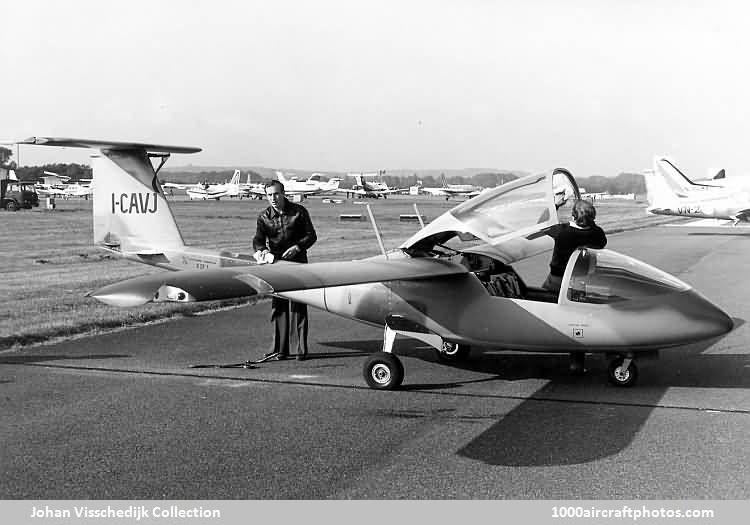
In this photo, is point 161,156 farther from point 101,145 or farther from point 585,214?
point 585,214

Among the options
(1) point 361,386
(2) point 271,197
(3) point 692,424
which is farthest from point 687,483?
(2) point 271,197

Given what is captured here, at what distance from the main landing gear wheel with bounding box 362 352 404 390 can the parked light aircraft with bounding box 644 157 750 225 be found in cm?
3406

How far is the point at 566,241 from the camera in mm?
8281

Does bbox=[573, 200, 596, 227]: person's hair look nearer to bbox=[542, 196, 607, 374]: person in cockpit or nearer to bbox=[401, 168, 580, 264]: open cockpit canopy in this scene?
bbox=[542, 196, 607, 374]: person in cockpit

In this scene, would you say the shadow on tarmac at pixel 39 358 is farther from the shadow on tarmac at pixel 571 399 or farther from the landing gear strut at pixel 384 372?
the landing gear strut at pixel 384 372

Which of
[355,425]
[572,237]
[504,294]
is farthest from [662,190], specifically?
[355,425]

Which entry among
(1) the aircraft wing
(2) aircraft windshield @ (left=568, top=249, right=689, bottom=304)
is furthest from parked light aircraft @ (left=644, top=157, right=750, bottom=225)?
(1) the aircraft wing

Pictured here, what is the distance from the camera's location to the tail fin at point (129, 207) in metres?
10.0

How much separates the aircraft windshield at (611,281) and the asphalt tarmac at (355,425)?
0.95 metres

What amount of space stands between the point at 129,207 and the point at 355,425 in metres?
5.15

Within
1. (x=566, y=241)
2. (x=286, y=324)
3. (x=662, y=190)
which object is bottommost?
(x=286, y=324)

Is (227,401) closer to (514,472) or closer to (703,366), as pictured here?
(514,472)

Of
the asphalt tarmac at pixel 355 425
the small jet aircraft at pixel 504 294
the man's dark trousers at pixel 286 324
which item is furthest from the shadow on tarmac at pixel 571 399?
the man's dark trousers at pixel 286 324

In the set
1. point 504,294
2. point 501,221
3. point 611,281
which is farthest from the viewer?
point 504,294
